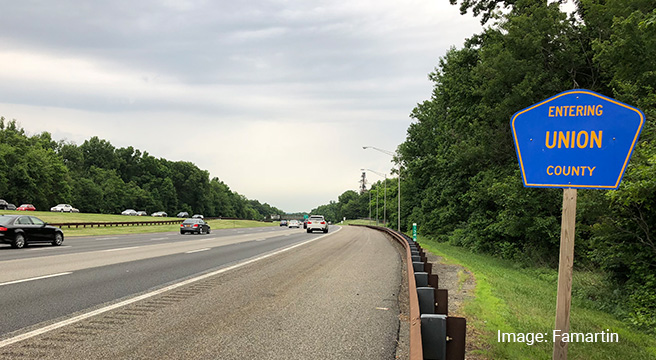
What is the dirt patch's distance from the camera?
580cm

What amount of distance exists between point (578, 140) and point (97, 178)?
142174mm

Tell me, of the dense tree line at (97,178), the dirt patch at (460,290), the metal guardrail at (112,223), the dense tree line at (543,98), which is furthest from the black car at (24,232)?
the dense tree line at (97,178)

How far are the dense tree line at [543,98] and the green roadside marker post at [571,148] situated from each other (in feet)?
19.9

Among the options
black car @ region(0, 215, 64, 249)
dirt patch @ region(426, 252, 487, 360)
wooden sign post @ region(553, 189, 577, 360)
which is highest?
wooden sign post @ region(553, 189, 577, 360)

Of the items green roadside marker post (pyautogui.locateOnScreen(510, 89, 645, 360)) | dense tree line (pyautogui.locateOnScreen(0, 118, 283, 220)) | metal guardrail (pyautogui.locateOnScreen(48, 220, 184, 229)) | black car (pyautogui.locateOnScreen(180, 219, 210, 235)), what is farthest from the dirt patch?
dense tree line (pyautogui.locateOnScreen(0, 118, 283, 220))

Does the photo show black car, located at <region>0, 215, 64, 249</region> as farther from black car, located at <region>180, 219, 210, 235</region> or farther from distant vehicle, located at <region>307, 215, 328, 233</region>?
distant vehicle, located at <region>307, 215, 328, 233</region>

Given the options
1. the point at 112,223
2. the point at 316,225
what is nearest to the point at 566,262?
the point at 316,225

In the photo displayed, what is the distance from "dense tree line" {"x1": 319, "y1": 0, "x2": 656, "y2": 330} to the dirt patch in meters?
3.13

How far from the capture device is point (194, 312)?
729cm

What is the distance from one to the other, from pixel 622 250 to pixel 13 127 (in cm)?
12698

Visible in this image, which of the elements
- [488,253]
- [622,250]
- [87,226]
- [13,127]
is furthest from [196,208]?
[622,250]

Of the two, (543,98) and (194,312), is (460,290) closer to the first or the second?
(194,312)

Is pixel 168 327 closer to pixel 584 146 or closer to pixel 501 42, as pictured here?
pixel 584 146

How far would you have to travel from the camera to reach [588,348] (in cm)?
597
